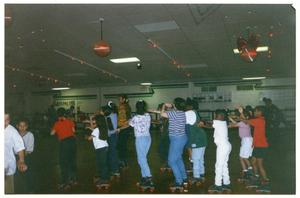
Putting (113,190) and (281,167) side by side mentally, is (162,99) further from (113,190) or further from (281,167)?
(113,190)

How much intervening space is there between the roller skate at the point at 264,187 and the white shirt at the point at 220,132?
2.70 feet

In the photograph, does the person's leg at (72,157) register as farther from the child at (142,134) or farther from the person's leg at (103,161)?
the child at (142,134)

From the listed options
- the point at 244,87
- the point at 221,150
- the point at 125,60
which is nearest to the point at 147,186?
the point at 221,150

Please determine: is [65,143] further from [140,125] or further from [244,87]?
[244,87]

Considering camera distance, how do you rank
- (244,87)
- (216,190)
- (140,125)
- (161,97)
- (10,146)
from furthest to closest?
(161,97) < (244,87) < (140,125) < (216,190) < (10,146)

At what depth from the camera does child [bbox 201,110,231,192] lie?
148 inches

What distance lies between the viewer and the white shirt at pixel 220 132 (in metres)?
3.78

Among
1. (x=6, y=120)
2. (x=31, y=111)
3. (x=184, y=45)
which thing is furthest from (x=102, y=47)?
(x=31, y=111)

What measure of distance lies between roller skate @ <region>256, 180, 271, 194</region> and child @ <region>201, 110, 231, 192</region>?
0.42m

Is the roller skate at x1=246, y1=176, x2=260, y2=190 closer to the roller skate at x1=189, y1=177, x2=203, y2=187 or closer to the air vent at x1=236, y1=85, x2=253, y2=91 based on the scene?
the roller skate at x1=189, y1=177, x2=203, y2=187

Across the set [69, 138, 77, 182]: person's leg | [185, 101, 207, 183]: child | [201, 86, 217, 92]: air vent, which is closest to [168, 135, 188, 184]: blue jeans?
[185, 101, 207, 183]: child

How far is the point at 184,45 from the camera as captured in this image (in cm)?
742

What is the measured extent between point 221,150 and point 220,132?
23cm

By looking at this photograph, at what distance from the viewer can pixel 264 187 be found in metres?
4.00
